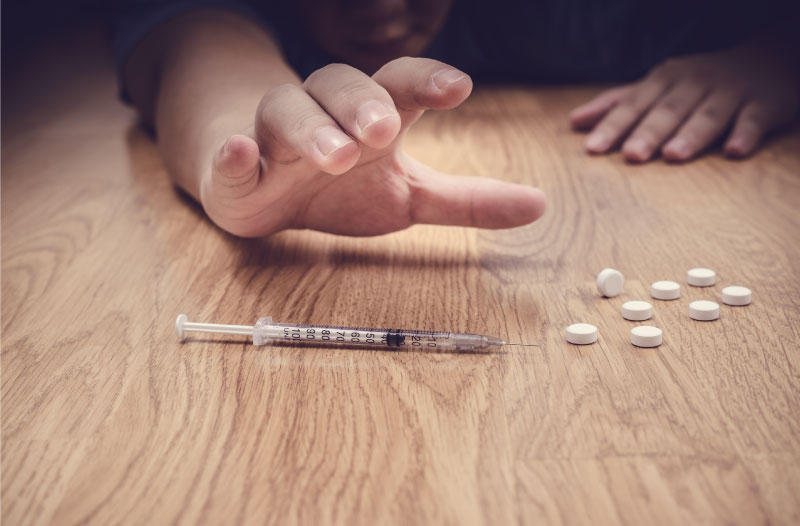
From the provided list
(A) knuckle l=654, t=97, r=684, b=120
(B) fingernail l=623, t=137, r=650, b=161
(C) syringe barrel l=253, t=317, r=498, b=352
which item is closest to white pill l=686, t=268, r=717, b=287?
(C) syringe barrel l=253, t=317, r=498, b=352

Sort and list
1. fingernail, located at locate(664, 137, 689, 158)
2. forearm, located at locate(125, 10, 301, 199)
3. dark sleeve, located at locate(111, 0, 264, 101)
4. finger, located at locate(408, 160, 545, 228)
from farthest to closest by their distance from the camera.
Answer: dark sleeve, located at locate(111, 0, 264, 101) → fingernail, located at locate(664, 137, 689, 158) → forearm, located at locate(125, 10, 301, 199) → finger, located at locate(408, 160, 545, 228)

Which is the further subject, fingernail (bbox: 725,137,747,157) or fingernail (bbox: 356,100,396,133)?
fingernail (bbox: 725,137,747,157)

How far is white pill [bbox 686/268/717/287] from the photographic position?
30.1 inches

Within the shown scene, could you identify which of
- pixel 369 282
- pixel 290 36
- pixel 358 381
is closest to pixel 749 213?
pixel 369 282

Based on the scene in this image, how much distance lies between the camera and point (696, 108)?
4.23ft

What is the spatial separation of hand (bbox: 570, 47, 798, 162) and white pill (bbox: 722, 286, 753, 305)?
1.67 feet

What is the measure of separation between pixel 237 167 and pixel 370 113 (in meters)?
0.15

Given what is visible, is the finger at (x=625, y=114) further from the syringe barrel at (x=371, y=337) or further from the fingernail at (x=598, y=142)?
the syringe barrel at (x=371, y=337)

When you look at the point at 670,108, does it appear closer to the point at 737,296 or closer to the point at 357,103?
the point at 737,296

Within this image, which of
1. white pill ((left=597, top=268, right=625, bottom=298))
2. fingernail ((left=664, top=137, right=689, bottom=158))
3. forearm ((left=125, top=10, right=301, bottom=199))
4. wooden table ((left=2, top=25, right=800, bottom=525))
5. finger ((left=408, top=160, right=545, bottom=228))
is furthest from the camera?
fingernail ((left=664, top=137, right=689, bottom=158))

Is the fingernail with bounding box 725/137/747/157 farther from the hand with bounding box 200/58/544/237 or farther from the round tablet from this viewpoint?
the round tablet

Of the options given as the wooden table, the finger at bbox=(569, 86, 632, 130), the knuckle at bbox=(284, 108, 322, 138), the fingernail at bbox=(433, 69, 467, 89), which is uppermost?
the finger at bbox=(569, 86, 632, 130)

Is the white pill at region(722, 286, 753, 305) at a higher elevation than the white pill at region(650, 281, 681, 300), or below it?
below

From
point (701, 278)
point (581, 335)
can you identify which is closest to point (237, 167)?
point (581, 335)
